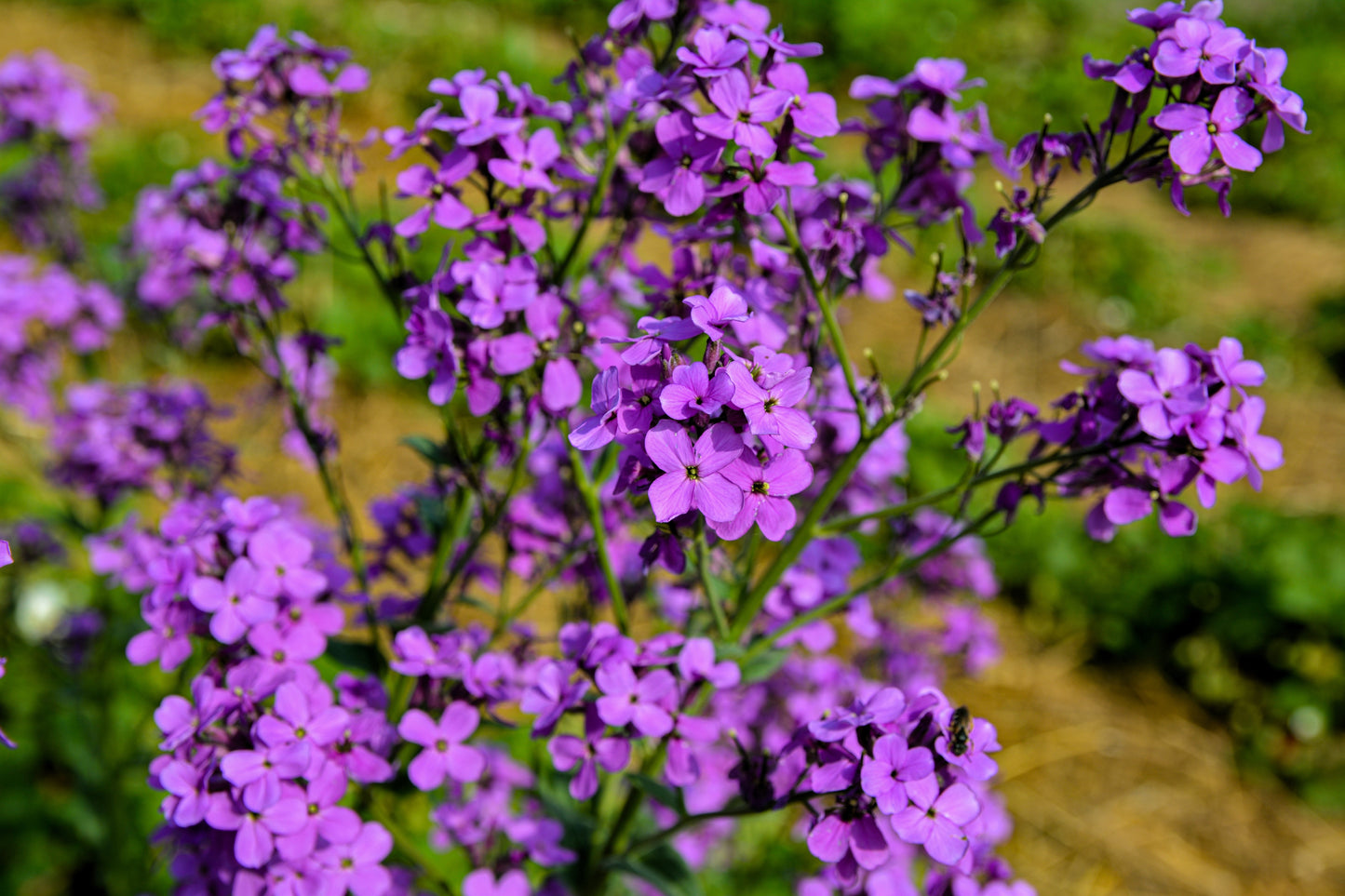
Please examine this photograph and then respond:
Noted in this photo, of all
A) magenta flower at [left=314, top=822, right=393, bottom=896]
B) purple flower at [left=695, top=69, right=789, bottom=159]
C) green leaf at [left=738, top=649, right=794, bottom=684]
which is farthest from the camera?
green leaf at [left=738, top=649, right=794, bottom=684]

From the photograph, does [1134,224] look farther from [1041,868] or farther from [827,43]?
[1041,868]

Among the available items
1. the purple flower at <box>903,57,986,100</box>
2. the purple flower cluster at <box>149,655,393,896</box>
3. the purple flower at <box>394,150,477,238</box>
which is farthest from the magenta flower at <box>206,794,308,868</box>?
the purple flower at <box>903,57,986,100</box>

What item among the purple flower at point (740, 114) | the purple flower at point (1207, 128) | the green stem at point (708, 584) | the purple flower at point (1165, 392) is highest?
the purple flower at point (1207, 128)

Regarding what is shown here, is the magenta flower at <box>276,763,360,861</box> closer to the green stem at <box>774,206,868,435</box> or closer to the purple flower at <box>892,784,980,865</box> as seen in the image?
the purple flower at <box>892,784,980,865</box>

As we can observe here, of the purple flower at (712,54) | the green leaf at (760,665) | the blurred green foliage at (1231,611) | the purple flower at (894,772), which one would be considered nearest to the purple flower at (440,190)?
the purple flower at (712,54)

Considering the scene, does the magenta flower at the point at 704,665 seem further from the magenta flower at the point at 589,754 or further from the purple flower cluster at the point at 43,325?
the purple flower cluster at the point at 43,325
